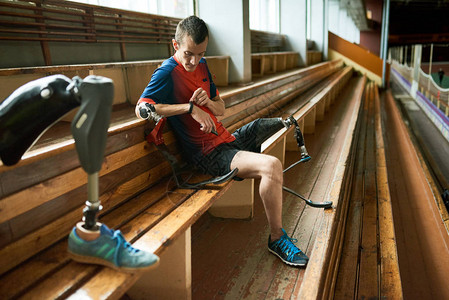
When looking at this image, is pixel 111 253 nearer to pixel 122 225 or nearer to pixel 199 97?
pixel 122 225

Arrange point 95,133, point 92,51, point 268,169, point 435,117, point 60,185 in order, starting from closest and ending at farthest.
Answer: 1. point 95,133
2. point 60,185
3. point 268,169
4. point 92,51
5. point 435,117

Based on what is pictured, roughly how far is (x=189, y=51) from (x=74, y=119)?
824 mm

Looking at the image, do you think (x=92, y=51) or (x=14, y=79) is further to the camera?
(x=92, y=51)

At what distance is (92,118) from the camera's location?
0.91 metres

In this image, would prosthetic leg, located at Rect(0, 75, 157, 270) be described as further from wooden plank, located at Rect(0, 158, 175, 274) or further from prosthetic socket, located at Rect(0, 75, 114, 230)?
wooden plank, located at Rect(0, 158, 175, 274)

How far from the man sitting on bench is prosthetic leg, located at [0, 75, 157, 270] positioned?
0.62 metres

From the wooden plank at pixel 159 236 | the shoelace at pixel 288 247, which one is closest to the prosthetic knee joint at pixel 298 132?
the shoelace at pixel 288 247

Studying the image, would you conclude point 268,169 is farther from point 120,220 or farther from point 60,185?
point 60,185

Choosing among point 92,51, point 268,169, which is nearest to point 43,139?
point 268,169

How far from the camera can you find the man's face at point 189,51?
1616 millimetres

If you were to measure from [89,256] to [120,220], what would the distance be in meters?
0.32

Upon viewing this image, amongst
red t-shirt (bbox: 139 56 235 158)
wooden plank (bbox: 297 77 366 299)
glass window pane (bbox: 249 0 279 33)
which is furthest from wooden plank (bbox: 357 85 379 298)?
glass window pane (bbox: 249 0 279 33)

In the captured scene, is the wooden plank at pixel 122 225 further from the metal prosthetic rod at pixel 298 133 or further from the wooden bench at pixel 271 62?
the wooden bench at pixel 271 62

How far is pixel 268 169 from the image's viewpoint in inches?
66.9
